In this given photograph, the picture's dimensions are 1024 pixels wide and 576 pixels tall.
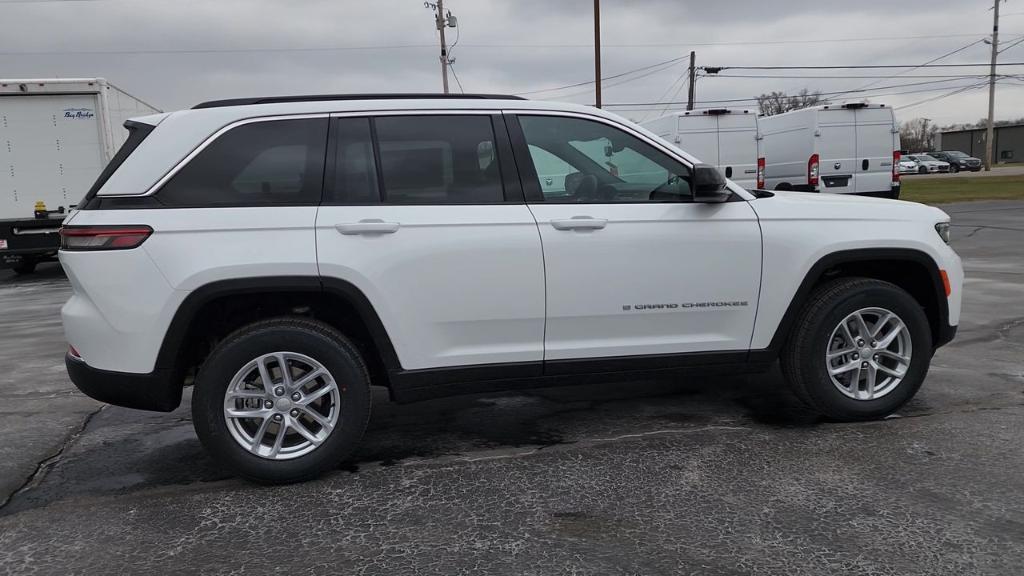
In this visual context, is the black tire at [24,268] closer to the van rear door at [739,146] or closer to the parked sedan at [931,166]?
the van rear door at [739,146]

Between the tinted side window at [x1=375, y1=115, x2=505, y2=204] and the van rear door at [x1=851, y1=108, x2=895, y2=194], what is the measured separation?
48.9ft

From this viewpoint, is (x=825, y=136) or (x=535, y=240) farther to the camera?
(x=825, y=136)

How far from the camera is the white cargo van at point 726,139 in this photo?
16.1 m

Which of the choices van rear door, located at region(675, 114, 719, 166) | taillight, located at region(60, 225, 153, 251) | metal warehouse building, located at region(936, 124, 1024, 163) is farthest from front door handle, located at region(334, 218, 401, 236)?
metal warehouse building, located at region(936, 124, 1024, 163)

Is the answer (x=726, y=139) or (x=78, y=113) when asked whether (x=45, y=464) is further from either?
(x=726, y=139)

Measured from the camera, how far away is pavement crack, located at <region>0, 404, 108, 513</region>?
3.65 m

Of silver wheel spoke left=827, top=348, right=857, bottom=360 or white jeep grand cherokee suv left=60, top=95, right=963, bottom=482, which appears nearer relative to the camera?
white jeep grand cherokee suv left=60, top=95, right=963, bottom=482

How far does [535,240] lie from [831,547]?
1.88m

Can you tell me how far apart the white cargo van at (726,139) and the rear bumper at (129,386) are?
46.1 ft

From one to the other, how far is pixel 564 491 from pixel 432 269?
48.7 inches

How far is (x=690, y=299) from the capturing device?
3910 mm

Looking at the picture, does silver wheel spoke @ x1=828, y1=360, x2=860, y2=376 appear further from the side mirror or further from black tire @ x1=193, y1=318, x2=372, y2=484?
black tire @ x1=193, y1=318, x2=372, y2=484

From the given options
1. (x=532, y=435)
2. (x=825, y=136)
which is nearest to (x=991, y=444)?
(x=532, y=435)

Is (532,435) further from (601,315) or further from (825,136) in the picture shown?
(825,136)
